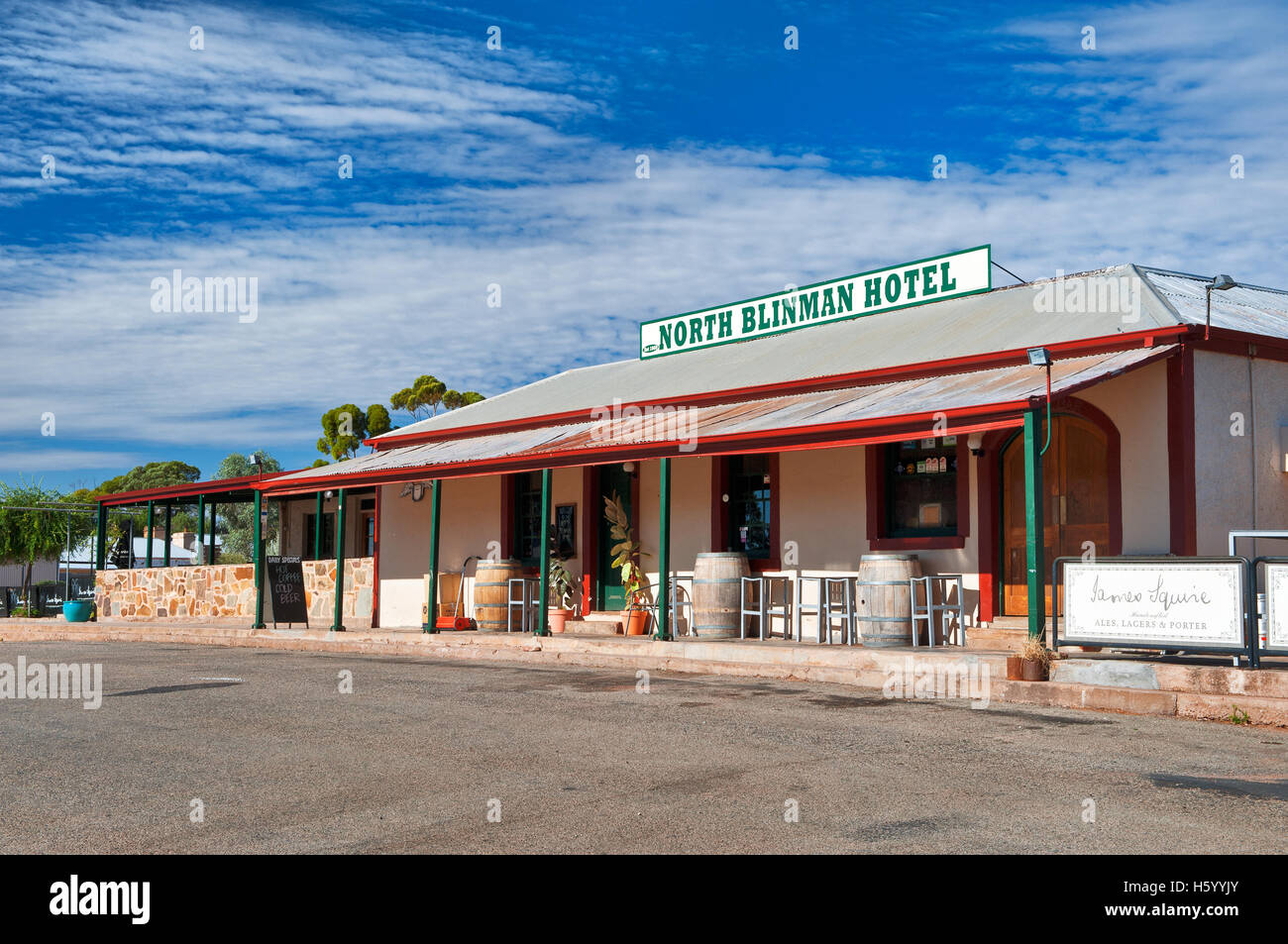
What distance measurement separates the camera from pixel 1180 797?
5.80 meters

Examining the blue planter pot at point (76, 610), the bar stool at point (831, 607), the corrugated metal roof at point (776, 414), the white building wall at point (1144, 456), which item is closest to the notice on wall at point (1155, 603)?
the corrugated metal roof at point (776, 414)

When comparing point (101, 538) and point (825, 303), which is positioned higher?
point (825, 303)

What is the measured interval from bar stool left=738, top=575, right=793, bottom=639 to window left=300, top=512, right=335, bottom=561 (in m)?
13.8

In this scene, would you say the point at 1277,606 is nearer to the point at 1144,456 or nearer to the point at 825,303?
the point at 1144,456

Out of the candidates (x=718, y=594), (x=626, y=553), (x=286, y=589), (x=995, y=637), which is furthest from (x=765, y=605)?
(x=286, y=589)

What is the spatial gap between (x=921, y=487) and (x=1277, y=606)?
5.49m

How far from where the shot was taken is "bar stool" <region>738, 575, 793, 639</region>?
14188 mm

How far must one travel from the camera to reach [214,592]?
23188 mm

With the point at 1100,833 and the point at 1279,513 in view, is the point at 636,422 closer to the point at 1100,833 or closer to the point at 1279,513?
the point at 1279,513

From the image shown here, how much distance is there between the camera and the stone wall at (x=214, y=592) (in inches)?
843

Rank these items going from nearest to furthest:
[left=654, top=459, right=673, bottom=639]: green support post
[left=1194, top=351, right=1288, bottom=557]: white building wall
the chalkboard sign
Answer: [left=1194, top=351, right=1288, bottom=557]: white building wall
[left=654, top=459, right=673, bottom=639]: green support post
the chalkboard sign

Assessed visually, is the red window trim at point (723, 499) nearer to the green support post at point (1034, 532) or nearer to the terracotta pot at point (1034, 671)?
the green support post at point (1034, 532)

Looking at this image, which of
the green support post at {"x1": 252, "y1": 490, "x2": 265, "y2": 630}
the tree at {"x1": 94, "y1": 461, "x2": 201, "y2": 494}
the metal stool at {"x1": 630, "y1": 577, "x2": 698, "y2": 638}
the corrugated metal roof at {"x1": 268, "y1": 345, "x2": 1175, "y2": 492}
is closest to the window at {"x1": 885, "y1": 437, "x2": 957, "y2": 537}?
the corrugated metal roof at {"x1": 268, "y1": 345, "x2": 1175, "y2": 492}

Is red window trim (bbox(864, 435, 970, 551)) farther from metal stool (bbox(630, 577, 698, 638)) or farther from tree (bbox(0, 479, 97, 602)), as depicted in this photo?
tree (bbox(0, 479, 97, 602))
